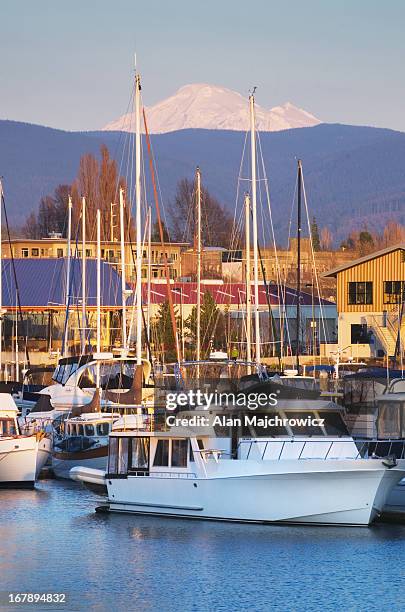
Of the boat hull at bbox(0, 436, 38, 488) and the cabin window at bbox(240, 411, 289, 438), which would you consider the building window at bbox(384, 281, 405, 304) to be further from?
the cabin window at bbox(240, 411, 289, 438)

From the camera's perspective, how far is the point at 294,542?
40406 mm

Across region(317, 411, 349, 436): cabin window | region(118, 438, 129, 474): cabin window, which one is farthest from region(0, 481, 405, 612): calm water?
region(317, 411, 349, 436): cabin window

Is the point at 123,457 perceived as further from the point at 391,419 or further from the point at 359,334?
the point at 359,334

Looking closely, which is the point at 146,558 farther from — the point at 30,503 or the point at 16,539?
the point at 30,503

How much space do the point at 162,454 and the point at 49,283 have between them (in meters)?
71.7

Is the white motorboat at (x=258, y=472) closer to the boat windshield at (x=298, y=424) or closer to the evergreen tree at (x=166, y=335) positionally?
the boat windshield at (x=298, y=424)

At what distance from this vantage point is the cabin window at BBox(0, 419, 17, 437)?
54.4m

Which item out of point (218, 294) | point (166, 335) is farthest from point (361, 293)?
point (218, 294)

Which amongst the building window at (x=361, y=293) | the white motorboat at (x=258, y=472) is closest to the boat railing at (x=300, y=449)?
the white motorboat at (x=258, y=472)

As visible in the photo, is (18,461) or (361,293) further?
(361,293)

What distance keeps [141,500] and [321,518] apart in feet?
18.0

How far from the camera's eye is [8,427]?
2148 inches

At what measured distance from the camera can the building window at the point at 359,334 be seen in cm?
9494

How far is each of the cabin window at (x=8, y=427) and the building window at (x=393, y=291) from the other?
145 ft
